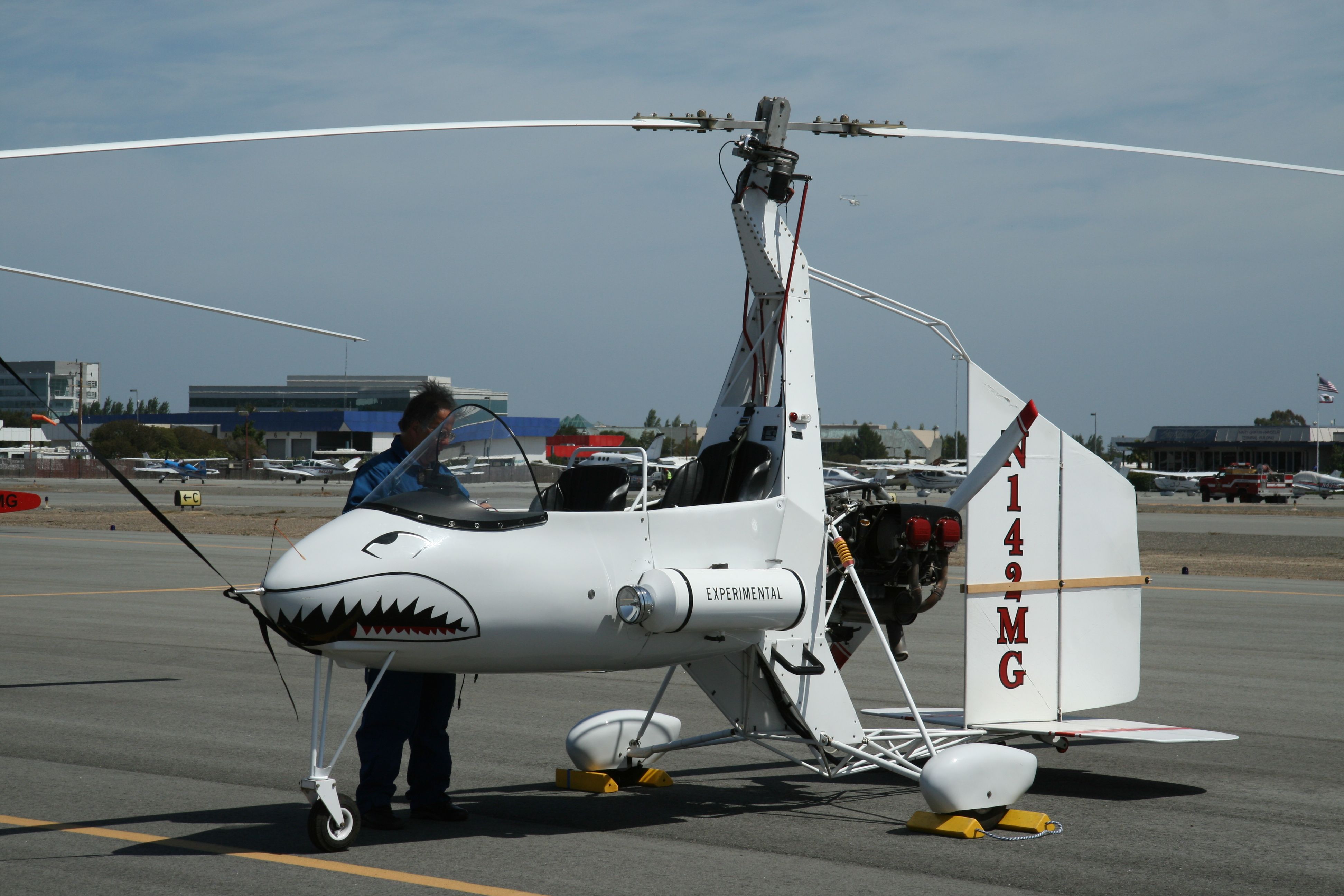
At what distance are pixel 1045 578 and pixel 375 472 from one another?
4156mm

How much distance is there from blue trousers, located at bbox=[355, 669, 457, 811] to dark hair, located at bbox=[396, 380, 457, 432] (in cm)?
131

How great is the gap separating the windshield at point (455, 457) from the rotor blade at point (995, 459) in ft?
8.49

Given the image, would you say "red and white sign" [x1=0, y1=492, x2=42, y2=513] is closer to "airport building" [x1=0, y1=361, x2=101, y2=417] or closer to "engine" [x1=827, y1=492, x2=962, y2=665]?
"airport building" [x1=0, y1=361, x2=101, y2=417]

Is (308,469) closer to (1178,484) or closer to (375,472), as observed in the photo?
(1178,484)

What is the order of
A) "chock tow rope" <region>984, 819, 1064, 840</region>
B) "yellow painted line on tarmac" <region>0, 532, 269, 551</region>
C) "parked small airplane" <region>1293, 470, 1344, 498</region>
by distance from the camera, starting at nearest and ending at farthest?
1. "chock tow rope" <region>984, 819, 1064, 840</region>
2. "yellow painted line on tarmac" <region>0, 532, 269, 551</region>
3. "parked small airplane" <region>1293, 470, 1344, 498</region>

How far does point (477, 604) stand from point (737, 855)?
1731 mm

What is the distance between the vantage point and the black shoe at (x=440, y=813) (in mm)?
6340

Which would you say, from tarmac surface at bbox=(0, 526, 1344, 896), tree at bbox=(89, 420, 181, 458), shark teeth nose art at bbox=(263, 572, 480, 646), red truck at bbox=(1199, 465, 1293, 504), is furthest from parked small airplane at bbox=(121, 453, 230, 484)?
shark teeth nose art at bbox=(263, 572, 480, 646)

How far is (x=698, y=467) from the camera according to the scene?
22.7ft

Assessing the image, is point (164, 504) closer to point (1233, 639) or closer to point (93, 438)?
point (93, 438)

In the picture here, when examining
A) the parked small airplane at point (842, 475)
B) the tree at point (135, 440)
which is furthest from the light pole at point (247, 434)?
the parked small airplane at point (842, 475)

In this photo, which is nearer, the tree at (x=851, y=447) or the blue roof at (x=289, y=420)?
the tree at (x=851, y=447)

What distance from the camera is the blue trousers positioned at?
19.8ft

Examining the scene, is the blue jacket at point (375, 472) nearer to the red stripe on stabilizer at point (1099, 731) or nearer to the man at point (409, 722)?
the man at point (409, 722)
